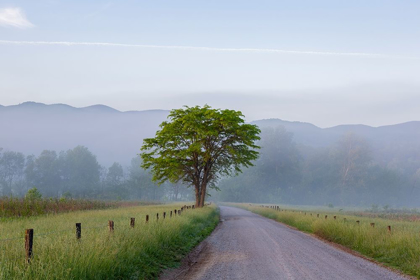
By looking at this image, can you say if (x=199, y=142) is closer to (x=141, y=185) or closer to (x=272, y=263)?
(x=272, y=263)

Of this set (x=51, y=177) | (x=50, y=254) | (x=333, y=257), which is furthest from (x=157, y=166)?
(x=51, y=177)

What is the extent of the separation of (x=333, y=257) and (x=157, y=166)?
28.8 metres

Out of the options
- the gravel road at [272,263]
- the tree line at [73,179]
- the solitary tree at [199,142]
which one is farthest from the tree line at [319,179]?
the gravel road at [272,263]

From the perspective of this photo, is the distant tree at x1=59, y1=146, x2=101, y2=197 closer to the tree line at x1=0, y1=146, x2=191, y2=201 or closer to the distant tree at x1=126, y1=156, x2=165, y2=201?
the tree line at x1=0, y1=146, x2=191, y2=201

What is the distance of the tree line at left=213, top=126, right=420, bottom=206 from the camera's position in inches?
4114

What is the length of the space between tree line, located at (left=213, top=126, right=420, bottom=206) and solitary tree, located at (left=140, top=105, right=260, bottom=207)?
69646mm

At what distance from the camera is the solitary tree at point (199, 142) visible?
38.1 meters

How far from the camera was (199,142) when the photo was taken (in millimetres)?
39281

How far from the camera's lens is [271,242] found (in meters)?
17.4

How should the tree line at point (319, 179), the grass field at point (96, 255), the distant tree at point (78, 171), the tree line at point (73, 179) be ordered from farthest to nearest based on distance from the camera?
1. the distant tree at point (78, 171)
2. the tree line at point (73, 179)
3. the tree line at point (319, 179)
4. the grass field at point (96, 255)

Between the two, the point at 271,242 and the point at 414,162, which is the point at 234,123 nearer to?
the point at 271,242

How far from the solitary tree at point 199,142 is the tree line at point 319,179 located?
69646mm

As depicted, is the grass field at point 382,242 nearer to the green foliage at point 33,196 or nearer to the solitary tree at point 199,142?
the solitary tree at point 199,142

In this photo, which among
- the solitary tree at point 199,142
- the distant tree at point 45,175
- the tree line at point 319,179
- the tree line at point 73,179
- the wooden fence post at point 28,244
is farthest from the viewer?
the distant tree at point 45,175
